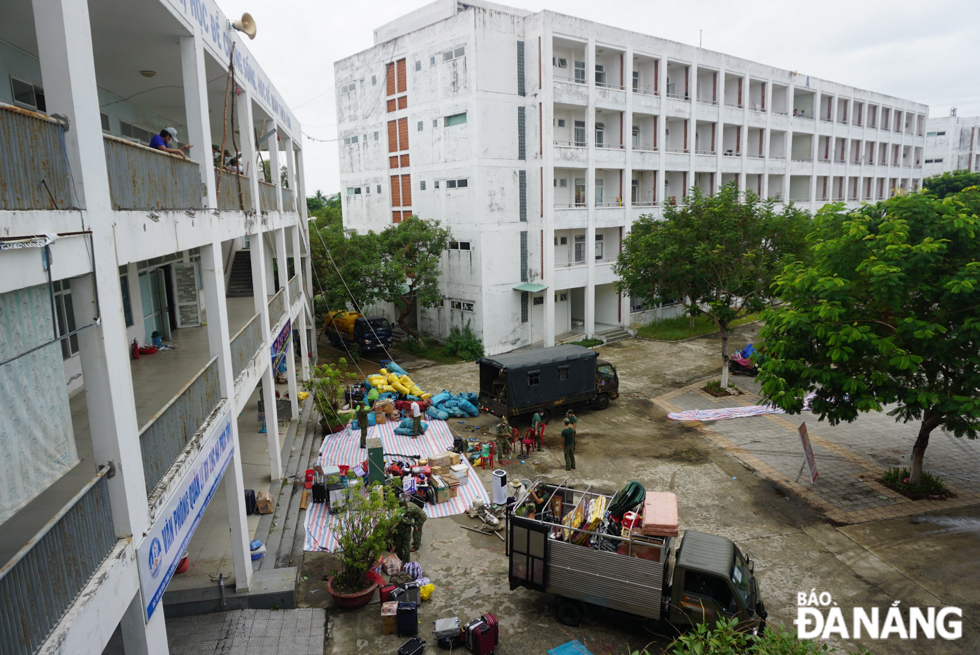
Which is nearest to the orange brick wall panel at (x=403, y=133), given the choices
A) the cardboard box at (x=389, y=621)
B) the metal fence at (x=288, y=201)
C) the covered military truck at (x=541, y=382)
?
the metal fence at (x=288, y=201)

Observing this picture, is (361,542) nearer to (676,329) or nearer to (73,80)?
(73,80)

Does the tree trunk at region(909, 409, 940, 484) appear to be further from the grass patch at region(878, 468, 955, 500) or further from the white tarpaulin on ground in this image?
the white tarpaulin on ground

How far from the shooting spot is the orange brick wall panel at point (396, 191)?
2991 cm

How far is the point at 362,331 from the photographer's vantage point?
85.5ft

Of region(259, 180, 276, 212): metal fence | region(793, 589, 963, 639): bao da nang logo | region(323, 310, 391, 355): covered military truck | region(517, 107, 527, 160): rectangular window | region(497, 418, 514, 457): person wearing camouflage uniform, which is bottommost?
region(793, 589, 963, 639): bao da nang logo

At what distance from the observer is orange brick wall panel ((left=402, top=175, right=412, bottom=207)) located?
29172 millimetres

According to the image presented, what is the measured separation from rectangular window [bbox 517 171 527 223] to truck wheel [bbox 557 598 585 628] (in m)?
19.8

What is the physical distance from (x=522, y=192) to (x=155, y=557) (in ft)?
75.4

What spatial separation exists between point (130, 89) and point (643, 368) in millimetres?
19332

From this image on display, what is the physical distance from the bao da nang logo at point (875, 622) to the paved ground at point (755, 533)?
13cm

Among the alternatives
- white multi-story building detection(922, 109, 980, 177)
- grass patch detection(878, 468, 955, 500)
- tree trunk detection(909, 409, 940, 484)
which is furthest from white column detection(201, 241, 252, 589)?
white multi-story building detection(922, 109, 980, 177)

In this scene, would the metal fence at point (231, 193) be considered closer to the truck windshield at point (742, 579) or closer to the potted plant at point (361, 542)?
the potted plant at point (361, 542)

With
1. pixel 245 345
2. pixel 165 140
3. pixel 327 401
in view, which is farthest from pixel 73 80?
pixel 327 401

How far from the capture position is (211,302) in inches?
341
